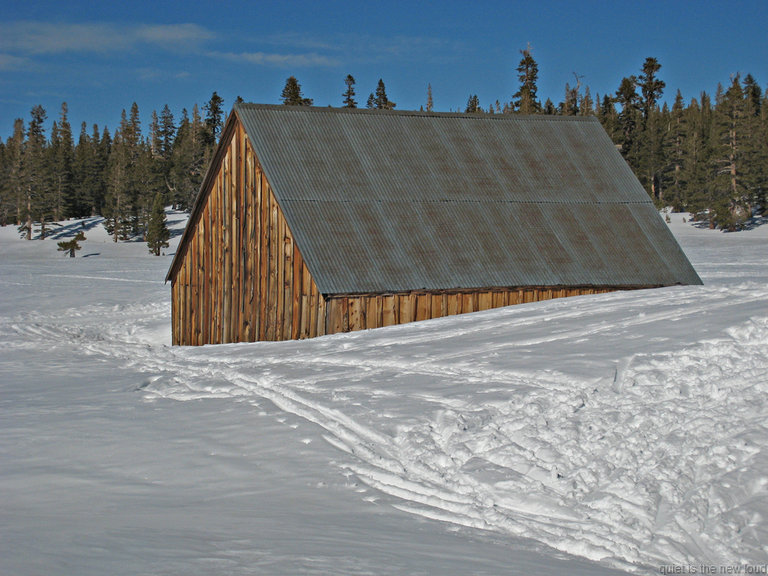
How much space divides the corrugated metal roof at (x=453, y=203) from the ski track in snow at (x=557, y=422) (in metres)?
3.85

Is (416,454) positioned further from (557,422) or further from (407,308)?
(407,308)

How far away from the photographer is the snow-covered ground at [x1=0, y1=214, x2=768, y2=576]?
6.21m

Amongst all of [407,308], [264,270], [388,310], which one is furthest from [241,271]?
[407,308]

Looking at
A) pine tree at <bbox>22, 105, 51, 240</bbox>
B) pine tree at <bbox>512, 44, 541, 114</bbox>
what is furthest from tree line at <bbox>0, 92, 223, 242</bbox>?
pine tree at <bbox>512, 44, 541, 114</bbox>

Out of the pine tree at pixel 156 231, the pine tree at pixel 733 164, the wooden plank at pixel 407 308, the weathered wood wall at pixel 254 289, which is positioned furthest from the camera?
the pine tree at pixel 156 231

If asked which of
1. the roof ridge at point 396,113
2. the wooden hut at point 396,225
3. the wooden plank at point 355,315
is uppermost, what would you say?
the roof ridge at point 396,113

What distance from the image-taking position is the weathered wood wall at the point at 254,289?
18656 mm

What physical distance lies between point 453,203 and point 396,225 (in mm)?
1971

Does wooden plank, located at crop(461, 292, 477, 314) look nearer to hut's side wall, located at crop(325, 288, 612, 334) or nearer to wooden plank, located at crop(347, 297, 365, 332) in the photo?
hut's side wall, located at crop(325, 288, 612, 334)

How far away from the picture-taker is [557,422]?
9.30m

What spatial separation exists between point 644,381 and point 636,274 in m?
10.8

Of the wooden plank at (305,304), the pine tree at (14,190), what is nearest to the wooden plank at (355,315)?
the wooden plank at (305,304)

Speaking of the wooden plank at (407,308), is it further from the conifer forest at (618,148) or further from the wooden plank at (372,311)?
the conifer forest at (618,148)

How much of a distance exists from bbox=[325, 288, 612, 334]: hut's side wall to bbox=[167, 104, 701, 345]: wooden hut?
3 centimetres
